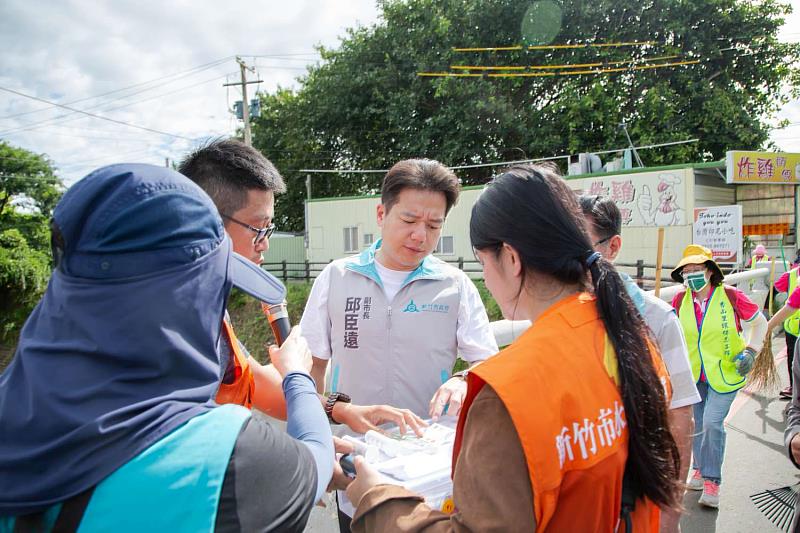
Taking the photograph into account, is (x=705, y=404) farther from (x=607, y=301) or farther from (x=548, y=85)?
(x=548, y=85)

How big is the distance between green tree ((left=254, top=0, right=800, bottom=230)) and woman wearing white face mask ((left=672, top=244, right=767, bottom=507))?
1848 centimetres

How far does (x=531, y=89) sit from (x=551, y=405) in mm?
26387

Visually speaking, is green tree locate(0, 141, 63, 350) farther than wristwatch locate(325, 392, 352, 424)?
Yes

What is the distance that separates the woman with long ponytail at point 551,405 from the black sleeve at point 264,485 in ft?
1.11

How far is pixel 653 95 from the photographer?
21.0 metres

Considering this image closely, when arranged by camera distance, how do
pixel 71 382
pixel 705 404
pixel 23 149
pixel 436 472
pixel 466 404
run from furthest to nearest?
pixel 23 149 < pixel 705 404 < pixel 436 472 < pixel 466 404 < pixel 71 382

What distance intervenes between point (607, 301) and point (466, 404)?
0.44 metres

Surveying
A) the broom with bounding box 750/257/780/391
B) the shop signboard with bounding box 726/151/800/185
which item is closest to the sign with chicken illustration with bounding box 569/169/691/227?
the shop signboard with bounding box 726/151/800/185

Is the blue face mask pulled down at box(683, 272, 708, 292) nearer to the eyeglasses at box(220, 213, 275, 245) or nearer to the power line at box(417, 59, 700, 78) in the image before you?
the eyeglasses at box(220, 213, 275, 245)

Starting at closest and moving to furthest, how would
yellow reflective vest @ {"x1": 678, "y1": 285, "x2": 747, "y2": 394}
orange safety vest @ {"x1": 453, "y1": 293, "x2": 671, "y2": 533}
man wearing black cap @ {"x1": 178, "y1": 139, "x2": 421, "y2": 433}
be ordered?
orange safety vest @ {"x1": 453, "y1": 293, "x2": 671, "y2": 533}
man wearing black cap @ {"x1": 178, "y1": 139, "x2": 421, "y2": 433}
yellow reflective vest @ {"x1": 678, "y1": 285, "x2": 747, "y2": 394}

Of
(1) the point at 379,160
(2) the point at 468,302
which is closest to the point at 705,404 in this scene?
(2) the point at 468,302

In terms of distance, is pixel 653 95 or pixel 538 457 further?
pixel 653 95

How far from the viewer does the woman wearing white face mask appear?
4047 millimetres


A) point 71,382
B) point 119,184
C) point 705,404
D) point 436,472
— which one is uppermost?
point 119,184
